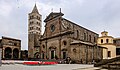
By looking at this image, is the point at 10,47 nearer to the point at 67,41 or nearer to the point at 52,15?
the point at 52,15

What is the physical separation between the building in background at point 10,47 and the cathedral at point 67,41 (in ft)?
40.3

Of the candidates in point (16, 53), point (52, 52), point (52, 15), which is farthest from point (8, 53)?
point (52, 15)

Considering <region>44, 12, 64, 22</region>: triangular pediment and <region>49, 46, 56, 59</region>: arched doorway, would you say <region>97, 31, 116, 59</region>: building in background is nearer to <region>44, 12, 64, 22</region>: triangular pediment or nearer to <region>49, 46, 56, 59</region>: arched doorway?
<region>49, 46, 56, 59</region>: arched doorway

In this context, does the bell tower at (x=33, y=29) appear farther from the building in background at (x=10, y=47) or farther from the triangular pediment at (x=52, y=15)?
the triangular pediment at (x=52, y=15)

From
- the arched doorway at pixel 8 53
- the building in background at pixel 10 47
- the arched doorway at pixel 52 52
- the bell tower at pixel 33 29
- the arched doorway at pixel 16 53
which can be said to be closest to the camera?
the arched doorway at pixel 52 52

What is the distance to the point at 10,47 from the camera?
227 ft

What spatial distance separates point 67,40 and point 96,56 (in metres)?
9.40

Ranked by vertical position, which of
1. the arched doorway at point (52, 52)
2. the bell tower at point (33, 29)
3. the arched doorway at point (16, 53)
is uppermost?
the bell tower at point (33, 29)

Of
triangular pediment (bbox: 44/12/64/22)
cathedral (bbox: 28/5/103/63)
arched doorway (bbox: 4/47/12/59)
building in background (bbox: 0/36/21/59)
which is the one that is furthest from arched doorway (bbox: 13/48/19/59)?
triangular pediment (bbox: 44/12/64/22)

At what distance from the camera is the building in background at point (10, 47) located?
219ft

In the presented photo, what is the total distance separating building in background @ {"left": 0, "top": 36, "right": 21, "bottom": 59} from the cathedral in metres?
12.3

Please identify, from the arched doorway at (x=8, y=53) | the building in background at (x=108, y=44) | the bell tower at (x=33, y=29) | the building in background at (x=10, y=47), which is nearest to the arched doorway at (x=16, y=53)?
the building in background at (x=10, y=47)

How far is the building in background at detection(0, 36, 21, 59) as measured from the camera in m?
66.7

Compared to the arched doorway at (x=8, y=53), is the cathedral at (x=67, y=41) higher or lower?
higher
